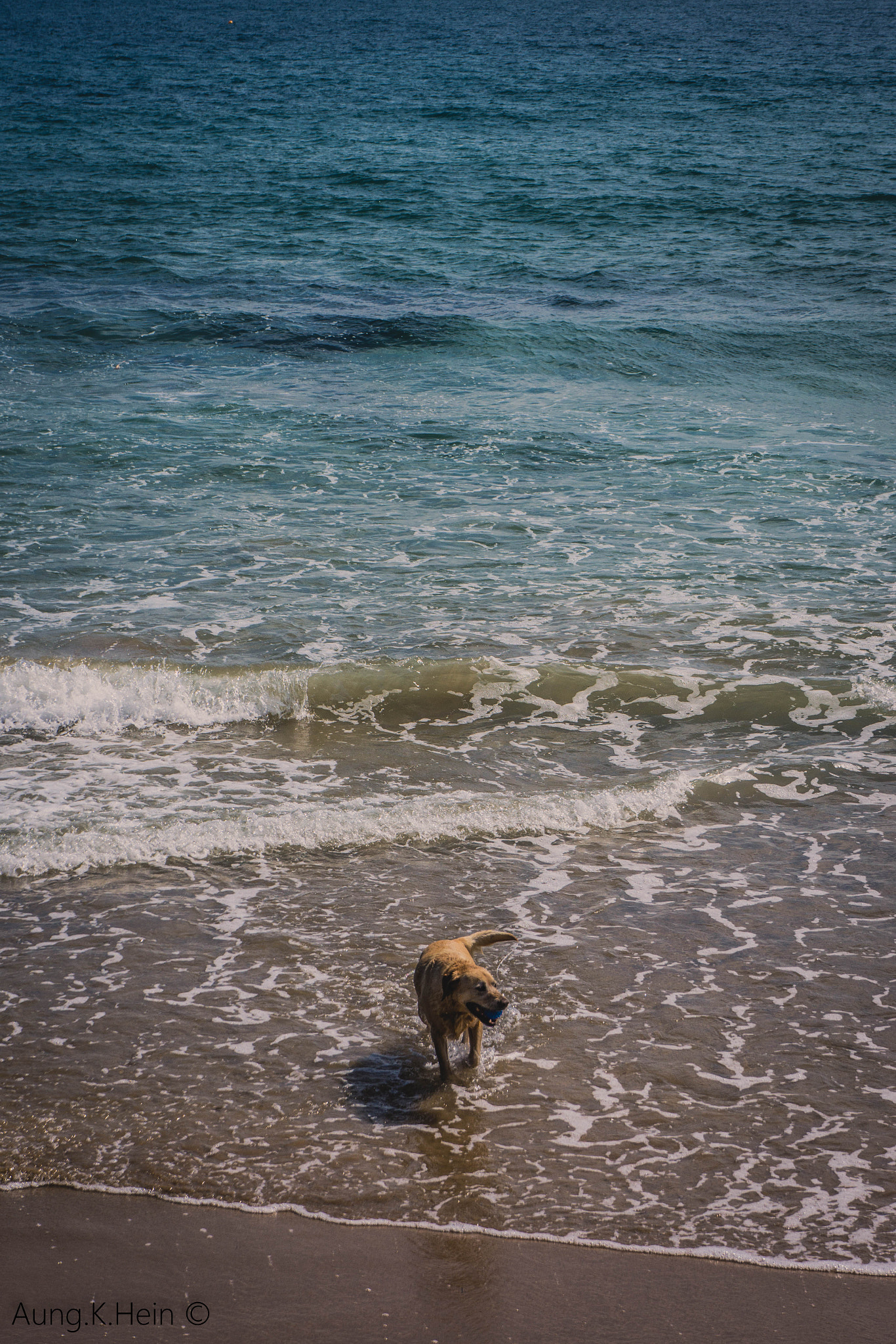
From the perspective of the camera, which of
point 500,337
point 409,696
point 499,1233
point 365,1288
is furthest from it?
point 500,337

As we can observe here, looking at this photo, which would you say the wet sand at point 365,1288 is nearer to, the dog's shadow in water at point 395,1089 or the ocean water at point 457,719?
the ocean water at point 457,719

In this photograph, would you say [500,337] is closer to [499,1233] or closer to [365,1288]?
[499,1233]

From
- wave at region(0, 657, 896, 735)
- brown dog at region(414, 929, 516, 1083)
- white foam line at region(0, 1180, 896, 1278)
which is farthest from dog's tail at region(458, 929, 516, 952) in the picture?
wave at region(0, 657, 896, 735)

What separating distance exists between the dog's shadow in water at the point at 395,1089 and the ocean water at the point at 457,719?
0.02 m

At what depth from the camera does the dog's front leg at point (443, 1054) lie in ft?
15.8

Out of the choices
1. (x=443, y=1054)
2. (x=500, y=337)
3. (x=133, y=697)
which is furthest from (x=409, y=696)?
(x=500, y=337)

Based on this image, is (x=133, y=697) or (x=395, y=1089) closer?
(x=395, y=1089)

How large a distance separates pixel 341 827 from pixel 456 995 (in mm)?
2816

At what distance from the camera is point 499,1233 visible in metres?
4.10

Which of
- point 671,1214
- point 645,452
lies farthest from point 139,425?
point 671,1214

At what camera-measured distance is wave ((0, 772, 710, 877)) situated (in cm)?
700

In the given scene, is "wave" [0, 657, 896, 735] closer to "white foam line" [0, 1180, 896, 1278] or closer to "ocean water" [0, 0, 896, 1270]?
"ocean water" [0, 0, 896, 1270]

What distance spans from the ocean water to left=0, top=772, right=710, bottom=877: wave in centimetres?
4

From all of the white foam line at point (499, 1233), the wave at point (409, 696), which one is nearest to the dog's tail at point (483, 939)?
the white foam line at point (499, 1233)
